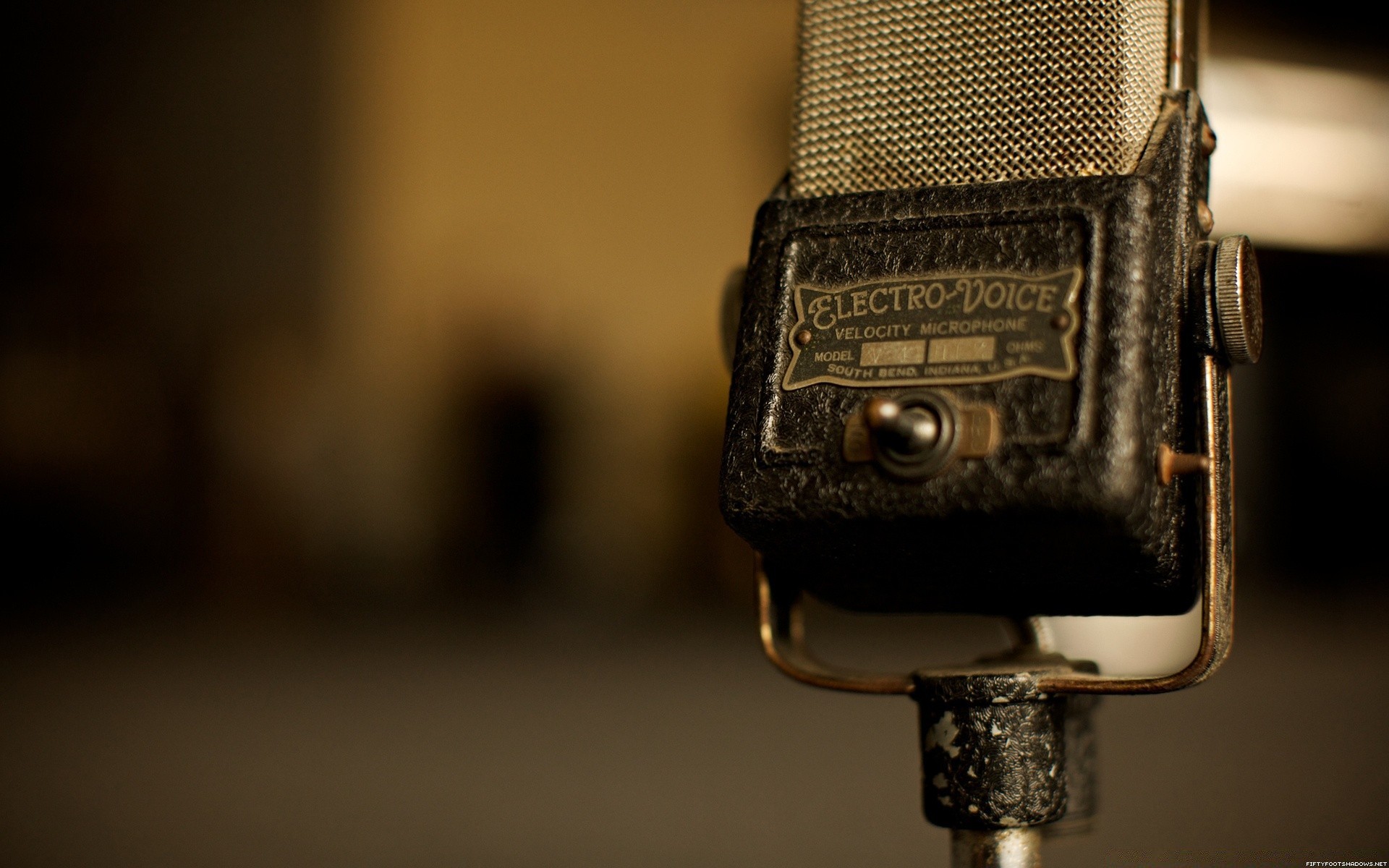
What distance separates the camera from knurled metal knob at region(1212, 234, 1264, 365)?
435mm

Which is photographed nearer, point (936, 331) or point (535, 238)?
point (936, 331)

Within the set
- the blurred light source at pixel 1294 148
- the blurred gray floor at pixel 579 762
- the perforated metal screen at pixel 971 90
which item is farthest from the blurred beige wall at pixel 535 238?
the perforated metal screen at pixel 971 90

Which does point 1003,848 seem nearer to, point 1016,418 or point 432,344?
point 1016,418

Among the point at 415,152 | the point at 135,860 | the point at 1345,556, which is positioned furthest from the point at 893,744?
the point at 415,152

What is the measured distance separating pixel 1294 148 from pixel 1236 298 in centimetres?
100

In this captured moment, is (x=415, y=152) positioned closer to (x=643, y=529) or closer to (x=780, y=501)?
(x=643, y=529)

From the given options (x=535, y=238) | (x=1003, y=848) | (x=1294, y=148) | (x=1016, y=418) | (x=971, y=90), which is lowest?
(x=1003, y=848)

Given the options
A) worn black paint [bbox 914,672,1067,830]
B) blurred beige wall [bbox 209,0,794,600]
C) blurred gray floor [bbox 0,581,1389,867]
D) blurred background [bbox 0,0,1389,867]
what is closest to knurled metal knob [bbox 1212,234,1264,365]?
worn black paint [bbox 914,672,1067,830]

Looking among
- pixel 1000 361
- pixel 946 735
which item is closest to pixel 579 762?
pixel 946 735

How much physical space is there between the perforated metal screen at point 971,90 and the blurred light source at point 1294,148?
14 cm

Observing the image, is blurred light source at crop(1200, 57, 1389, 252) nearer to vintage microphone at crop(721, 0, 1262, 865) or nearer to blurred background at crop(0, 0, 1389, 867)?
vintage microphone at crop(721, 0, 1262, 865)

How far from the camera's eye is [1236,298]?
433 millimetres

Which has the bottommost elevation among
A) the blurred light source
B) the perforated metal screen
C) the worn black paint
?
the worn black paint

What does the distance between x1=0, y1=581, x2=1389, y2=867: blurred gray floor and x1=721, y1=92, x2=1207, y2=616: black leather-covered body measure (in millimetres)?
519
